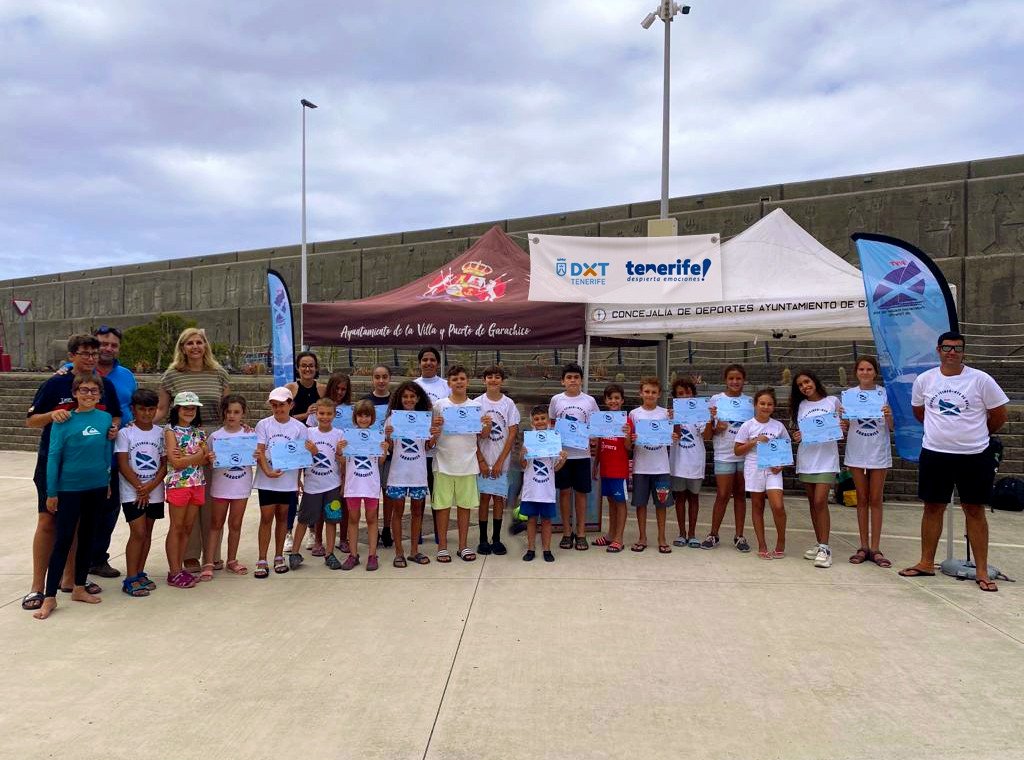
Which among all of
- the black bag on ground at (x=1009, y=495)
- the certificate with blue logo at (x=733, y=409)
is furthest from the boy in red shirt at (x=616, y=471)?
the black bag on ground at (x=1009, y=495)

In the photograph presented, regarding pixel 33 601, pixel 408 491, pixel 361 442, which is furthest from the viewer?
pixel 408 491

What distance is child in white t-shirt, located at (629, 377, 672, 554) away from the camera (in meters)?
6.17

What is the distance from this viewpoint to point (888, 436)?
230 inches

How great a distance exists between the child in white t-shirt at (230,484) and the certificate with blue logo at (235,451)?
0.04 meters

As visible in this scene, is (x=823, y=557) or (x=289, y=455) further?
(x=823, y=557)

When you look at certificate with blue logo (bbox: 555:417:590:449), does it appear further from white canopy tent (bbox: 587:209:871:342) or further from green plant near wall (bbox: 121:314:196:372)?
green plant near wall (bbox: 121:314:196:372)

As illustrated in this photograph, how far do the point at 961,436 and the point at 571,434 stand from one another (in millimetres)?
3064

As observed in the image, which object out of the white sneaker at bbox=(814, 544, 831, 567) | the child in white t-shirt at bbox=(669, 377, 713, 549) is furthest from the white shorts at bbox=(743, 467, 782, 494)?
the white sneaker at bbox=(814, 544, 831, 567)

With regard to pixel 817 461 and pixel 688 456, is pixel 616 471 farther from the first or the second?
pixel 817 461

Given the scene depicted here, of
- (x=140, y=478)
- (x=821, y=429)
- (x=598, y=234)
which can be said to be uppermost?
(x=598, y=234)

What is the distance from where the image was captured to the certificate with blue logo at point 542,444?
19.0ft

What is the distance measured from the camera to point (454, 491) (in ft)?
19.3

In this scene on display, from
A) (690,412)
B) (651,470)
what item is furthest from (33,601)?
(690,412)

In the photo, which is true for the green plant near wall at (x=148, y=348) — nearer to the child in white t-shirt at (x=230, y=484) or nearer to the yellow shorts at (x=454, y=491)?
the child in white t-shirt at (x=230, y=484)
